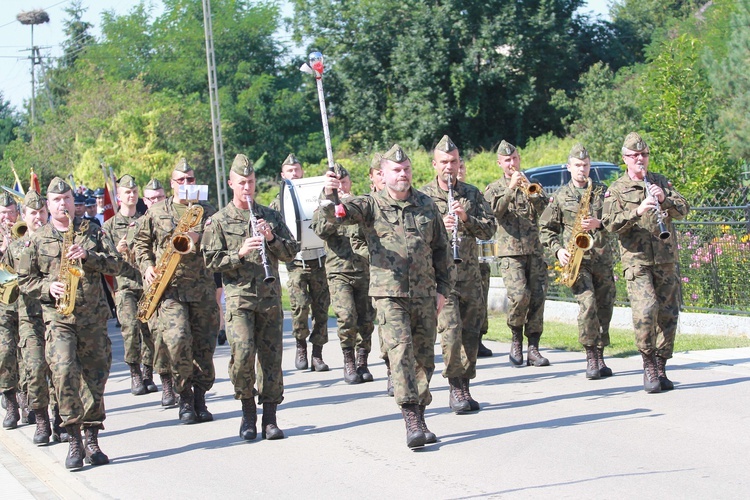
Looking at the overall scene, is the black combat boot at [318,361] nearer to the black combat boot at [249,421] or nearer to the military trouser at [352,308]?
the military trouser at [352,308]

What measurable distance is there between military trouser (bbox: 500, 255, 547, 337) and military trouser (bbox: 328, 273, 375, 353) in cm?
151

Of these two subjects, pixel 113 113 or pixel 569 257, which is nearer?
pixel 569 257

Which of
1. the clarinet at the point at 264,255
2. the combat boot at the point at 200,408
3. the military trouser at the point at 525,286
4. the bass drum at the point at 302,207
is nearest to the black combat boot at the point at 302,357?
the bass drum at the point at 302,207

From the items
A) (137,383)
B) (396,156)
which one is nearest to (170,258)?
(396,156)

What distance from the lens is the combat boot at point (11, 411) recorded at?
1082 cm

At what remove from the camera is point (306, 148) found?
48594 millimetres

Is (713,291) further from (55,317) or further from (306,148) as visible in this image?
(306,148)

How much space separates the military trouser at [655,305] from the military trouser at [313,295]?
4.03 m

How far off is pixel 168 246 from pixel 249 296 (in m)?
1.43

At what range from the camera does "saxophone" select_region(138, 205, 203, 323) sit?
31.4ft

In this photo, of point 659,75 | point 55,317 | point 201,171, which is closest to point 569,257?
point 55,317

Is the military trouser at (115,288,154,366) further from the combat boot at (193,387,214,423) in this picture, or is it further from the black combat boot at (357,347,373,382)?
the black combat boot at (357,347,373,382)

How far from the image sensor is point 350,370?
11961 mm

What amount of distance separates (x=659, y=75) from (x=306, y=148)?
1238 inches
